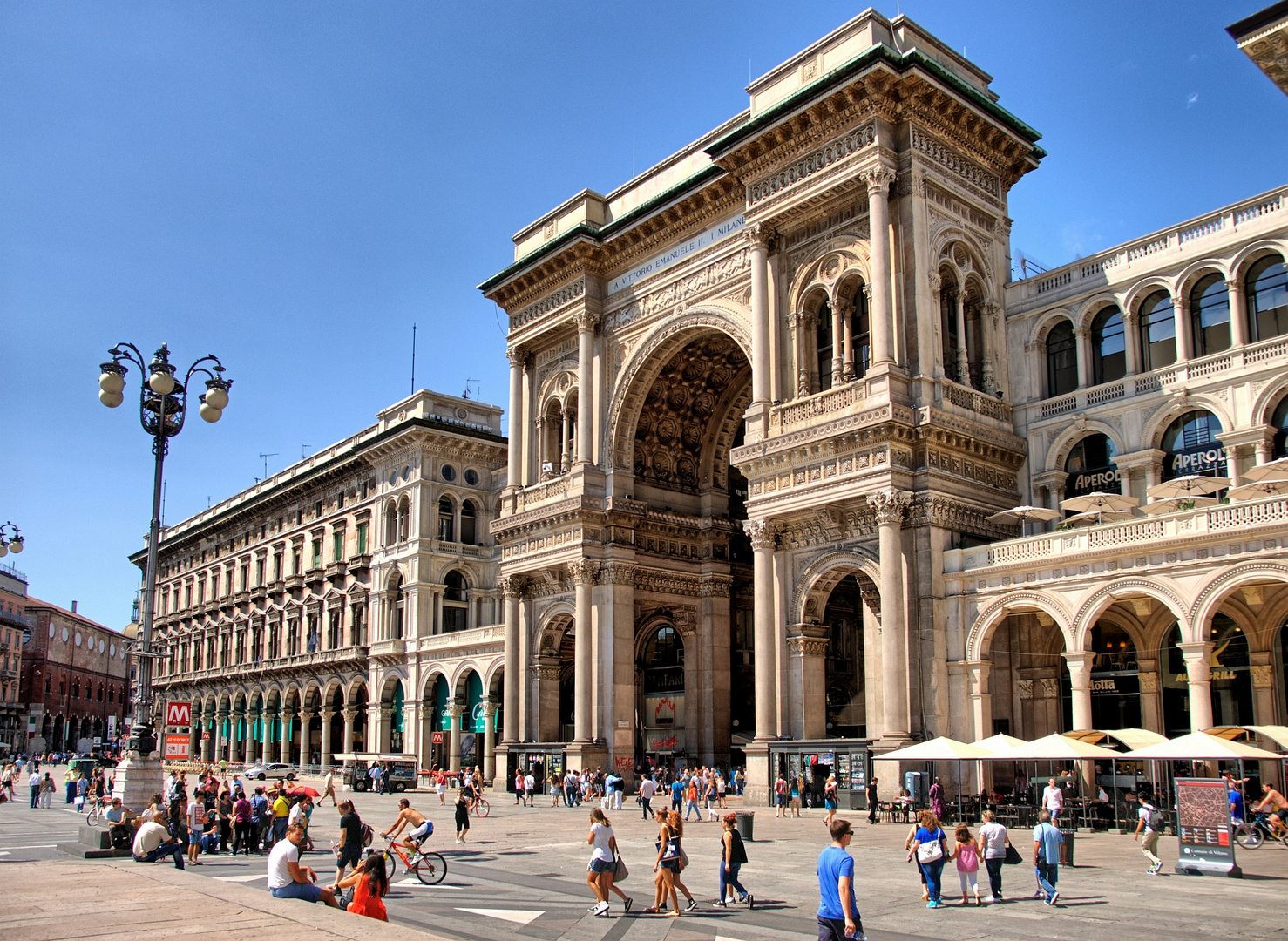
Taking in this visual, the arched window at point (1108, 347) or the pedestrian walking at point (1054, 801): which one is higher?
the arched window at point (1108, 347)

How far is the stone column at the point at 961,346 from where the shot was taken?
37125mm

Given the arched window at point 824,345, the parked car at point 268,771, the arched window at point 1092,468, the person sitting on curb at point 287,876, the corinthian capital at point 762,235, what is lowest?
the parked car at point 268,771

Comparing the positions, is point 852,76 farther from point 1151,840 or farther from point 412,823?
point 412,823

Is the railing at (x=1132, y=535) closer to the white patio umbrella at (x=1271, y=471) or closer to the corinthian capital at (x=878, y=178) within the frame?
the white patio umbrella at (x=1271, y=471)

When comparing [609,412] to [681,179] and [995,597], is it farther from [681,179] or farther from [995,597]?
[995,597]

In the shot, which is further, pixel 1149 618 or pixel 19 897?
pixel 1149 618

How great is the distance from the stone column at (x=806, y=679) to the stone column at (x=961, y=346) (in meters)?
8.97

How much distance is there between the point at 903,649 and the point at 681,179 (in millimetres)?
21175

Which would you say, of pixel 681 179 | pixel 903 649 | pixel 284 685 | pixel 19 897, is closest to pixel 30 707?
pixel 284 685

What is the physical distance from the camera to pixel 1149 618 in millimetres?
33500

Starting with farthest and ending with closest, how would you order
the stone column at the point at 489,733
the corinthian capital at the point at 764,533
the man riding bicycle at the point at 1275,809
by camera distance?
1. the stone column at the point at 489,733
2. the corinthian capital at the point at 764,533
3. the man riding bicycle at the point at 1275,809

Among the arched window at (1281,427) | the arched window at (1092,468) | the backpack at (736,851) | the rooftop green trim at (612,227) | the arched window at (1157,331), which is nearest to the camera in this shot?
the backpack at (736,851)

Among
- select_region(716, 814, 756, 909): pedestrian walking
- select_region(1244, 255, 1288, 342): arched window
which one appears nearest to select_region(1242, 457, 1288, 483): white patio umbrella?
select_region(1244, 255, 1288, 342): arched window

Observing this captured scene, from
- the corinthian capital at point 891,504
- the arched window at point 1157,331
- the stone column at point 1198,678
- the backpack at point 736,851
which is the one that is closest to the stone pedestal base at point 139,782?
the backpack at point 736,851
